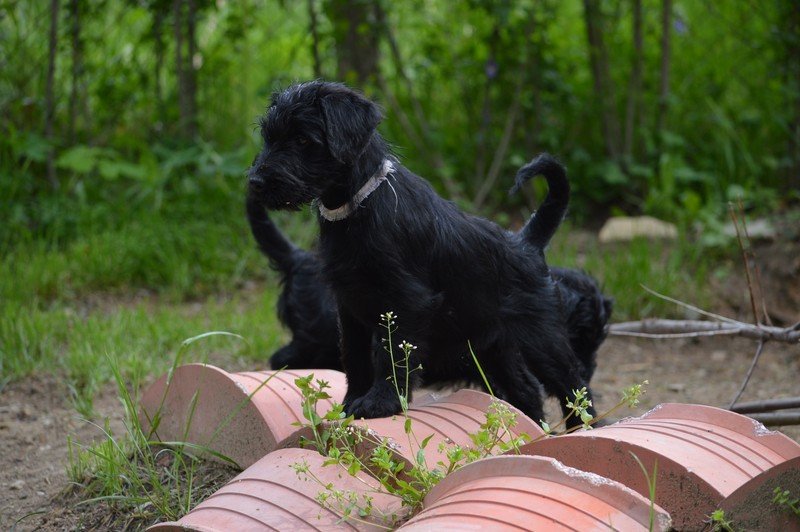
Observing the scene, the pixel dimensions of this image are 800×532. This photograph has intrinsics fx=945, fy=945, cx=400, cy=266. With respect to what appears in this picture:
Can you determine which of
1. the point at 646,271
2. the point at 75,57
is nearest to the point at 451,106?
the point at 646,271

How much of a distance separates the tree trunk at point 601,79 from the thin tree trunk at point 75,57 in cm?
402

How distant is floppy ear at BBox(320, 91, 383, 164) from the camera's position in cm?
305

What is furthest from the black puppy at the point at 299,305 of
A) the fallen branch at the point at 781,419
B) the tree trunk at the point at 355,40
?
the tree trunk at the point at 355,40

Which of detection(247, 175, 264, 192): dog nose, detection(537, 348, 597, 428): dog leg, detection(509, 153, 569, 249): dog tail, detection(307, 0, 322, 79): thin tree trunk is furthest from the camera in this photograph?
detection(307, 0, 322, 79): thin tree trunk

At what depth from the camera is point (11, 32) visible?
7.76 metres

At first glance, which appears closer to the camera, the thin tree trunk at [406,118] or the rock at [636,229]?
the rock at [636,229]

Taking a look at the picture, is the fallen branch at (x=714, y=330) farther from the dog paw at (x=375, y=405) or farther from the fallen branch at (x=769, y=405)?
the dog paw at (x=375, y=405)

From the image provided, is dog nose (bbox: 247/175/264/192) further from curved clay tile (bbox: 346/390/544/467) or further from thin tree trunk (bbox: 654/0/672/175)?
thin tree trunk (bbox: 654/0/672/175)

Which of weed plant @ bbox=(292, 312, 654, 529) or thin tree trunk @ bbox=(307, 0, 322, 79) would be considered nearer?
weed plant @ bbox=(292, 312, 654, 529)

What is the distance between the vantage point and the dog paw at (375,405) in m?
3.07

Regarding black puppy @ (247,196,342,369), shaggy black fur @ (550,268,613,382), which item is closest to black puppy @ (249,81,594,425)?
shaggy black fur @ (550,268,613,382)

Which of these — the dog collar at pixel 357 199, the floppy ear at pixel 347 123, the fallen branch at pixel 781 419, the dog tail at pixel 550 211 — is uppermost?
the floppy ear at pixel 347 123

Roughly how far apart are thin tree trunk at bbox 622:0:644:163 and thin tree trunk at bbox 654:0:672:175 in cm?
18

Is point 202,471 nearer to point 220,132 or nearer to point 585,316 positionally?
point 585,316
